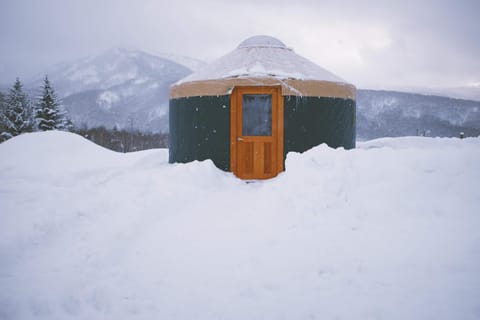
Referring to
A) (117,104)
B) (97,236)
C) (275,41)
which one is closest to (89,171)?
(97,236)

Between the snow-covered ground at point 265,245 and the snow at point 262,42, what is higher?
the snow at point 262,42

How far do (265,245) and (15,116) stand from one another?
1634 centimetres

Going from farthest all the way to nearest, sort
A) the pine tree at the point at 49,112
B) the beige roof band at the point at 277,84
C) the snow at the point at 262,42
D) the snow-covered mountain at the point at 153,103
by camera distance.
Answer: the snow-covered mountain at the point at 153,103 < the pine tree at the point at 49,112 < the snow at the point at 262,42 < the beige roof band at the point at 277,84

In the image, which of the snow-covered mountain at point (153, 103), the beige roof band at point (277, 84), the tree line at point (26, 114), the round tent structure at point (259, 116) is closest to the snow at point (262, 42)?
the round tent structure at point (259, 116)

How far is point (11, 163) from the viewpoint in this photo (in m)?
6.13

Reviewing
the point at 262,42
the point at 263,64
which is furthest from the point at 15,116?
the point at 263,64

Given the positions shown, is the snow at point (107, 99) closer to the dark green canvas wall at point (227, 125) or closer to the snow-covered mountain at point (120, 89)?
the snow-covered mountain at point (120, 89)

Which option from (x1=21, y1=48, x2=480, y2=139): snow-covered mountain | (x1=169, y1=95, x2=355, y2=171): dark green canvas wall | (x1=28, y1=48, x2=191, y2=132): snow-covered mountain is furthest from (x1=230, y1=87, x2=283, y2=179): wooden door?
(x1=28, y1=48, x2=191, y2=132): snow-covered mountain

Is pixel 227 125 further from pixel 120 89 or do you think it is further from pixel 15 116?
pixel 120 89

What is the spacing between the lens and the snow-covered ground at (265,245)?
233 cm

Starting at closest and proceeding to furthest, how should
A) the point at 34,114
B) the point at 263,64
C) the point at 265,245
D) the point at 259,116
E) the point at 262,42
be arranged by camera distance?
the point at 265,245
the point at 259,116
the point at 263,64
the point at 262,42
the point at 34,114

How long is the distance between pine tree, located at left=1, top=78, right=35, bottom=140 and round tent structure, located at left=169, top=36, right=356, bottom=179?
13236mm

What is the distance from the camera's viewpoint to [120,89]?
4685 inches

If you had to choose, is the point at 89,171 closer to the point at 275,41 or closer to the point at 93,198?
the point at 93,198
